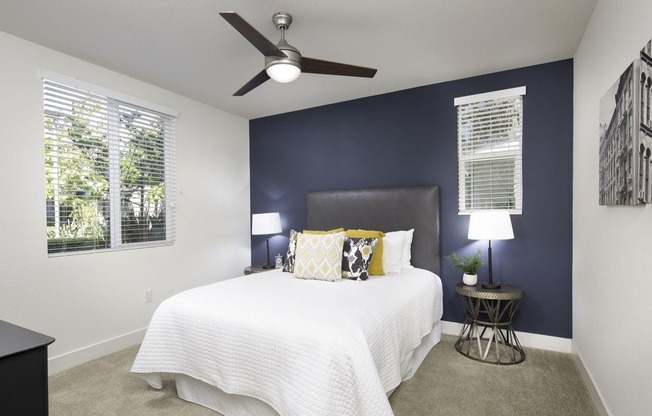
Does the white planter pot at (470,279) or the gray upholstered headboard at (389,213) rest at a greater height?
the gray upholstered headboard at (389,213)

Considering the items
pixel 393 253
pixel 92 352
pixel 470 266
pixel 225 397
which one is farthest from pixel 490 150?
pixel 92 352

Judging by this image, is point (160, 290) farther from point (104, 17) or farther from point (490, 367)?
point (490, 367)

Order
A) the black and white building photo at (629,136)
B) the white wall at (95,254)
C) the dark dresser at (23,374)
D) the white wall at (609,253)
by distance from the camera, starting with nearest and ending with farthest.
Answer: the dark dresser at (23,374), the black and white building photo at (629,136), the white wall at (609,253), the white wall at (95,254)

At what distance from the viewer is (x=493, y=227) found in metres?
2.87

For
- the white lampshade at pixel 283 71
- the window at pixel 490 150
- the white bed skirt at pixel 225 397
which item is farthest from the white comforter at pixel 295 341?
the white lampshade at pixel 283 71

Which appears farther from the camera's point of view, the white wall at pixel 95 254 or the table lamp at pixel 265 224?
the table lamp at pixel 265 224

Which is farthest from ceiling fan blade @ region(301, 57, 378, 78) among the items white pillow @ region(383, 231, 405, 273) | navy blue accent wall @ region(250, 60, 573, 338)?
white pillow @ region(383, 231, 405, 273)

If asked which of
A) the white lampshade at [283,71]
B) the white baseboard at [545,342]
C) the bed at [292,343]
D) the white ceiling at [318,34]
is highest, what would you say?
the white ceiling at [318,34]

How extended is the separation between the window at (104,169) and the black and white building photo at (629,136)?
3.73 meters

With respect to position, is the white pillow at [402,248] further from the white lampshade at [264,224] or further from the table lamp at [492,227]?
the white lampshade at [264,224]

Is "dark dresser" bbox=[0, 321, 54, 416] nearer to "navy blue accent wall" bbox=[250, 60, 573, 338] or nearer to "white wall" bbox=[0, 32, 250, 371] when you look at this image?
"white wall" bbox=[0, 32, 250, 371]

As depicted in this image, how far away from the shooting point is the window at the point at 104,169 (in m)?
2.84

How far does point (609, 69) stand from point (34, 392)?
3.11 metres

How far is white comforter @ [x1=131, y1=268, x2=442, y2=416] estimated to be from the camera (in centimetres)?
161
